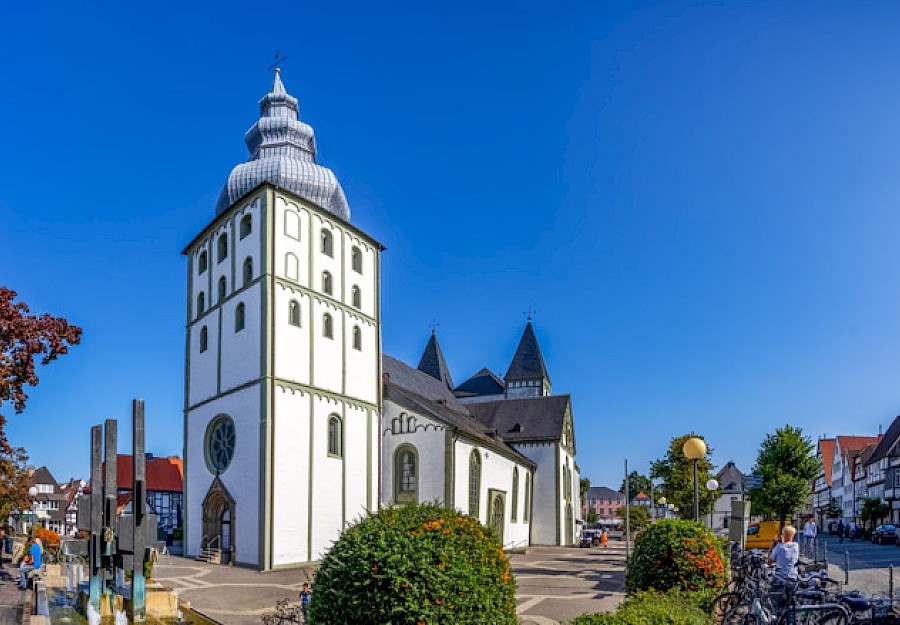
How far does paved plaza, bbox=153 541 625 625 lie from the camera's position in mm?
16656

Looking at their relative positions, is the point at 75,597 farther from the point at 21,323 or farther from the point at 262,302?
the point at 262,302

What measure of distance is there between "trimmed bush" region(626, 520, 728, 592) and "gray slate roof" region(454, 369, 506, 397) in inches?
2037

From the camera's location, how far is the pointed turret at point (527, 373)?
63750 mm

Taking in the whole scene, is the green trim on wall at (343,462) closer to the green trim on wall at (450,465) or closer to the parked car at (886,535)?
the green trim on wall at (450,465)

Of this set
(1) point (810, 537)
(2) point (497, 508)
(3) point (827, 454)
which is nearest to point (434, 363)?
(2) point (497, 508)

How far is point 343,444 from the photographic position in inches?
1232

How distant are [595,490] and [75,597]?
164 meters

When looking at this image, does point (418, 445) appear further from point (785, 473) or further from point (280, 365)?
point (785, 473)

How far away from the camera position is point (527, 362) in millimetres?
64812

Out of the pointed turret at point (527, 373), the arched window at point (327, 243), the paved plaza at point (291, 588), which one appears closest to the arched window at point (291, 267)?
the arched window at point (327, 243)

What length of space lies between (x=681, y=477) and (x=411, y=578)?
38.5 metres

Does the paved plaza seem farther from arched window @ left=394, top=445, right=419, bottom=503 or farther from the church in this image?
arched window @ left=394, top=445, right=419, bottom=503

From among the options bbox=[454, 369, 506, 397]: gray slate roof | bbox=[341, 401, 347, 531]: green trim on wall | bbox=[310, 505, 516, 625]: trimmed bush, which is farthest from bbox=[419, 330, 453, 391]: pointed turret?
bbox=[310, 505, 516, 625]: trimmed bush

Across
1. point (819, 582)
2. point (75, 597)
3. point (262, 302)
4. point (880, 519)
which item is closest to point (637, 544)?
point (819, 582)
